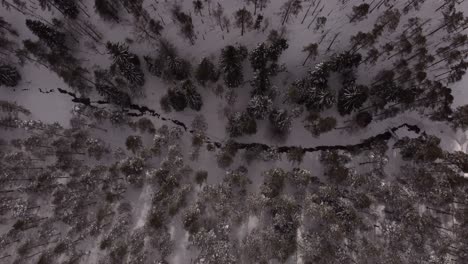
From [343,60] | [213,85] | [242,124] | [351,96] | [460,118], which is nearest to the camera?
[351,96]

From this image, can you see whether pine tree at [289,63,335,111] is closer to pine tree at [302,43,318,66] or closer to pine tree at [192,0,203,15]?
pine tree at [302,43,318,66]

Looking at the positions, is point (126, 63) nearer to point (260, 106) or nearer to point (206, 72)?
point (206, 72)

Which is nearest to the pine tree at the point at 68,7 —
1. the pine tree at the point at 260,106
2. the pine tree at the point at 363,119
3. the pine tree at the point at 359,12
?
the pine tree at the point at 260,106

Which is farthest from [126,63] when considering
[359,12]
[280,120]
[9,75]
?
[359,12]

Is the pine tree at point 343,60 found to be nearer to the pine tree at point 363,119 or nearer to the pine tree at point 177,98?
the pine tree at point 363,119

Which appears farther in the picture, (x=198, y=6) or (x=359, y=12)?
(x=198, y=6)

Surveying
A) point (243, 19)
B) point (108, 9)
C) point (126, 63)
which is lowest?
point (126, 63)

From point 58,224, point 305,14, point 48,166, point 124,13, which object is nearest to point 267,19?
point 305,14
